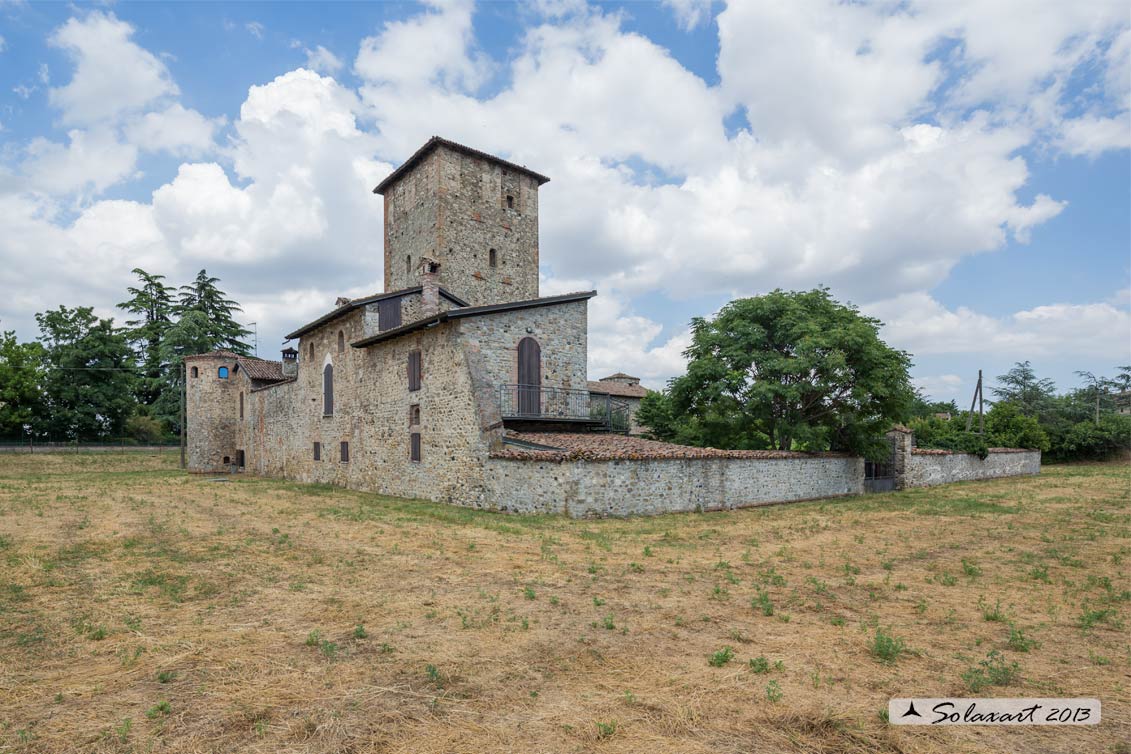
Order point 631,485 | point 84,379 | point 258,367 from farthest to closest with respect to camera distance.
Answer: point 84,379 < point 258,367 < point 631,485

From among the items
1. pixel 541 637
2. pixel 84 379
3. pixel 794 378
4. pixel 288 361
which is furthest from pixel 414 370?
pixel 84 379

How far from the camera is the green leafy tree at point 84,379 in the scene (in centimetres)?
4338

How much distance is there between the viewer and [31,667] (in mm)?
5348

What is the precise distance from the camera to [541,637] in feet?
20.1

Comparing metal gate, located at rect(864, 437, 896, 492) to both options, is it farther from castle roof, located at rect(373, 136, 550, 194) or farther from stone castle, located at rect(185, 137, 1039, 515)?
castle roof, located at rect(373, 136, 550, 194)

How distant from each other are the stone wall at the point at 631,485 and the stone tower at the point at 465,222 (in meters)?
15.3

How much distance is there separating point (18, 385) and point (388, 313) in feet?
120

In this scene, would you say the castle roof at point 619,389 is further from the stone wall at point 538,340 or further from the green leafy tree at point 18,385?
the green leafy tree at point 18,385

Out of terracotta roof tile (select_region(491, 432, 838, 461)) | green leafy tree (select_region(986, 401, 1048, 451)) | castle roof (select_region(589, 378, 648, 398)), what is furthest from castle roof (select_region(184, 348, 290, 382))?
green leafy tree (select_region(986, 401, 1048, 451))

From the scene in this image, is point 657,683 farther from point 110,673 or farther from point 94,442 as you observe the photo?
point 94,442

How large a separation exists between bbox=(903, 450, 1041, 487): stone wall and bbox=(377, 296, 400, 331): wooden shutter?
22.7m

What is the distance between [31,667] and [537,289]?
27779 millimetres

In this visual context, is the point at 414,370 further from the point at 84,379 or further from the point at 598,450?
the point at 84,379

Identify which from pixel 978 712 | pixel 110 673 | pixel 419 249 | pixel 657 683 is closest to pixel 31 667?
pixel 110 673
